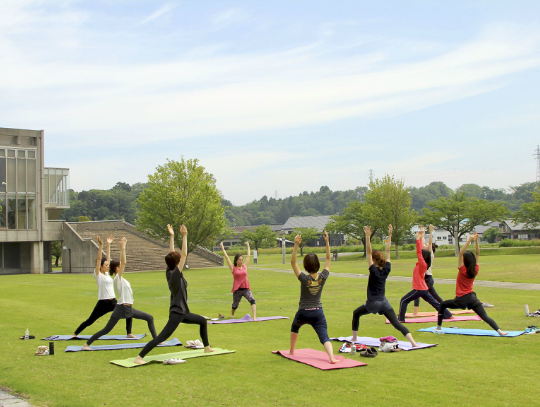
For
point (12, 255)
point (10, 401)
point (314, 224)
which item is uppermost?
point (314, 224)

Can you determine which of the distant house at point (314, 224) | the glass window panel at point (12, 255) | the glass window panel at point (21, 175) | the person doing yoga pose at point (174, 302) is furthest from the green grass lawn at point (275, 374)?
the distant house at point (314, 224)

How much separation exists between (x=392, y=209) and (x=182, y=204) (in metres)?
27.5

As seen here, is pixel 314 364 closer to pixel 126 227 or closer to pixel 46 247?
pixel 46 247

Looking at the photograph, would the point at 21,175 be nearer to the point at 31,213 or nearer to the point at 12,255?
the point at 31,213

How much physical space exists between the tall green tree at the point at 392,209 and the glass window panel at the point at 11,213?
38.0 m

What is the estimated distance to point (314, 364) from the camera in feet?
27.9

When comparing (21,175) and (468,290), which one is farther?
(21,175)

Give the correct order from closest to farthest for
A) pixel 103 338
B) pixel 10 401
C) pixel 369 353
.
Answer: pixel 10 401
pixel 369 353
pixel 103 338

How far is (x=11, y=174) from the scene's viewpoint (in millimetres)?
45438

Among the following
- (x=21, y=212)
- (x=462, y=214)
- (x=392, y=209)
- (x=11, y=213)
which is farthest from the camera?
(x=462, y=214)

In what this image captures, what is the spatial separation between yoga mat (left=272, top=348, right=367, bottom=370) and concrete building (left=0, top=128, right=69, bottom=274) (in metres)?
42.5

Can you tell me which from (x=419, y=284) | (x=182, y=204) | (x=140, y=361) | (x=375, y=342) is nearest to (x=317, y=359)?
(x=375, y=342)

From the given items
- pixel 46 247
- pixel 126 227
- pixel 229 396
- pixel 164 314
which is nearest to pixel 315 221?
pixel 126 227

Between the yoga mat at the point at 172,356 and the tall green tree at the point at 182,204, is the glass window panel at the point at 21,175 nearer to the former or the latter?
the tall green tree at the point at 182,204
